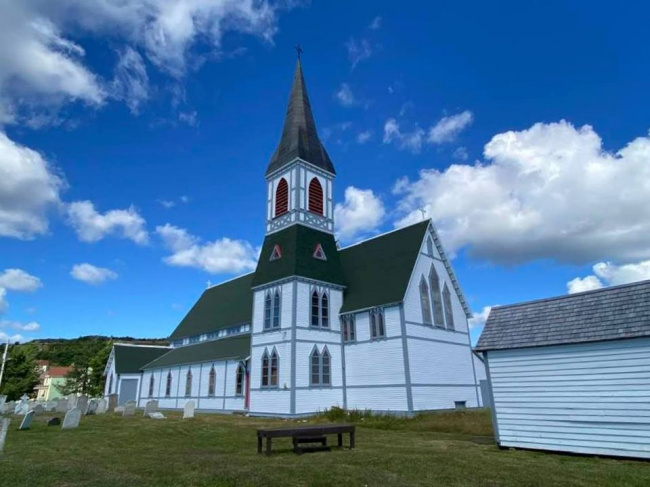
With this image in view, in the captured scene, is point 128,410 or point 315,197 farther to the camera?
point 315,197

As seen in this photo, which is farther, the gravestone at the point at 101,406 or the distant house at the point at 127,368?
the distant house at the point at 127,368

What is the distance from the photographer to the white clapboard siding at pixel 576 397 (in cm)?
1144

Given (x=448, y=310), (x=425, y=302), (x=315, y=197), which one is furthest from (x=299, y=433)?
(x=315, y=197)

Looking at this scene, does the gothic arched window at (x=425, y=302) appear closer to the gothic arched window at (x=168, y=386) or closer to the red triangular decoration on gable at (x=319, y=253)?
the red triangular decoration on gable at (x=319, y=253)

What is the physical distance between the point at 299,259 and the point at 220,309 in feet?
51.4

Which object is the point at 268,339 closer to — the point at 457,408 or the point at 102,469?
the point at 457,408

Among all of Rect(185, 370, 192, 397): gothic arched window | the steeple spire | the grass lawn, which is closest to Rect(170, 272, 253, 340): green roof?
Rect(185, 370, 192, 397): gothic arched window

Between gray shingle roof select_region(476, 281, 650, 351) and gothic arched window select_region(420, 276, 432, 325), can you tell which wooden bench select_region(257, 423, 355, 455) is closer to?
gray shingle roof select_region(476, 281, 650, 351)

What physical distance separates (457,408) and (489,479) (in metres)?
19.0

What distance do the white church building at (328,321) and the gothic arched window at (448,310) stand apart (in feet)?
0.27

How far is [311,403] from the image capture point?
26594 millimetres

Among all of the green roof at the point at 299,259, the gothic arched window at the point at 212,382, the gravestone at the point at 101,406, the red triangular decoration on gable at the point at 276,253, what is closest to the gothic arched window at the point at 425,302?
the green roof at the point at 299,259

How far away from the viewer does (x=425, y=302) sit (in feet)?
91.9

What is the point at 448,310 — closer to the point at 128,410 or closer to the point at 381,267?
the point at 381,267
